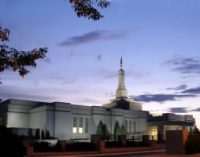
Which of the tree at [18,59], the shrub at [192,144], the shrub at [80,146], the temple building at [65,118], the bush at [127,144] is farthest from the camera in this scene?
the temple building at [65,118]

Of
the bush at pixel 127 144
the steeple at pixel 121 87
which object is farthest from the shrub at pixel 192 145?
the steeple at pixel 121 87

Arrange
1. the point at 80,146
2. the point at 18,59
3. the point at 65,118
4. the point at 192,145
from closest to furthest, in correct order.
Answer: the point at 18,59, the point at 192,145, the point at 80,146, the point at 65,118

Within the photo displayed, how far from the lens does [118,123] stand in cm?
7500

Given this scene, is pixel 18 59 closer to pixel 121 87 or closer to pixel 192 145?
pixel 192 145

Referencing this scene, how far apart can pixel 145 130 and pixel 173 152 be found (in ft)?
195

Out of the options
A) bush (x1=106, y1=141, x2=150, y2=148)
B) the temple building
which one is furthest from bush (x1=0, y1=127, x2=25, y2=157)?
the temple building

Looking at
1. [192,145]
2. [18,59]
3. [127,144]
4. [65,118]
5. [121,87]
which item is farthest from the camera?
[121,87]

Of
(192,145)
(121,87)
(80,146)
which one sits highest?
(121,87)

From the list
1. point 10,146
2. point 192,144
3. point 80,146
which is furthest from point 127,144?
point 10,146

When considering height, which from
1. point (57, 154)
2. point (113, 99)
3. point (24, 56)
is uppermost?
point (113, 99)

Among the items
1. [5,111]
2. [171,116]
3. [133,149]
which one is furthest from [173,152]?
[171,116]

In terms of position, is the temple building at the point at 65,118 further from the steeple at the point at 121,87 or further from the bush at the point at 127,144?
the steeple at the point at 121,87

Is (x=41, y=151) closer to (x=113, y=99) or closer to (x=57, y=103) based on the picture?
(x=57, y=103)

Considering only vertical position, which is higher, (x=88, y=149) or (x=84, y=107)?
(x=84, y=107)
